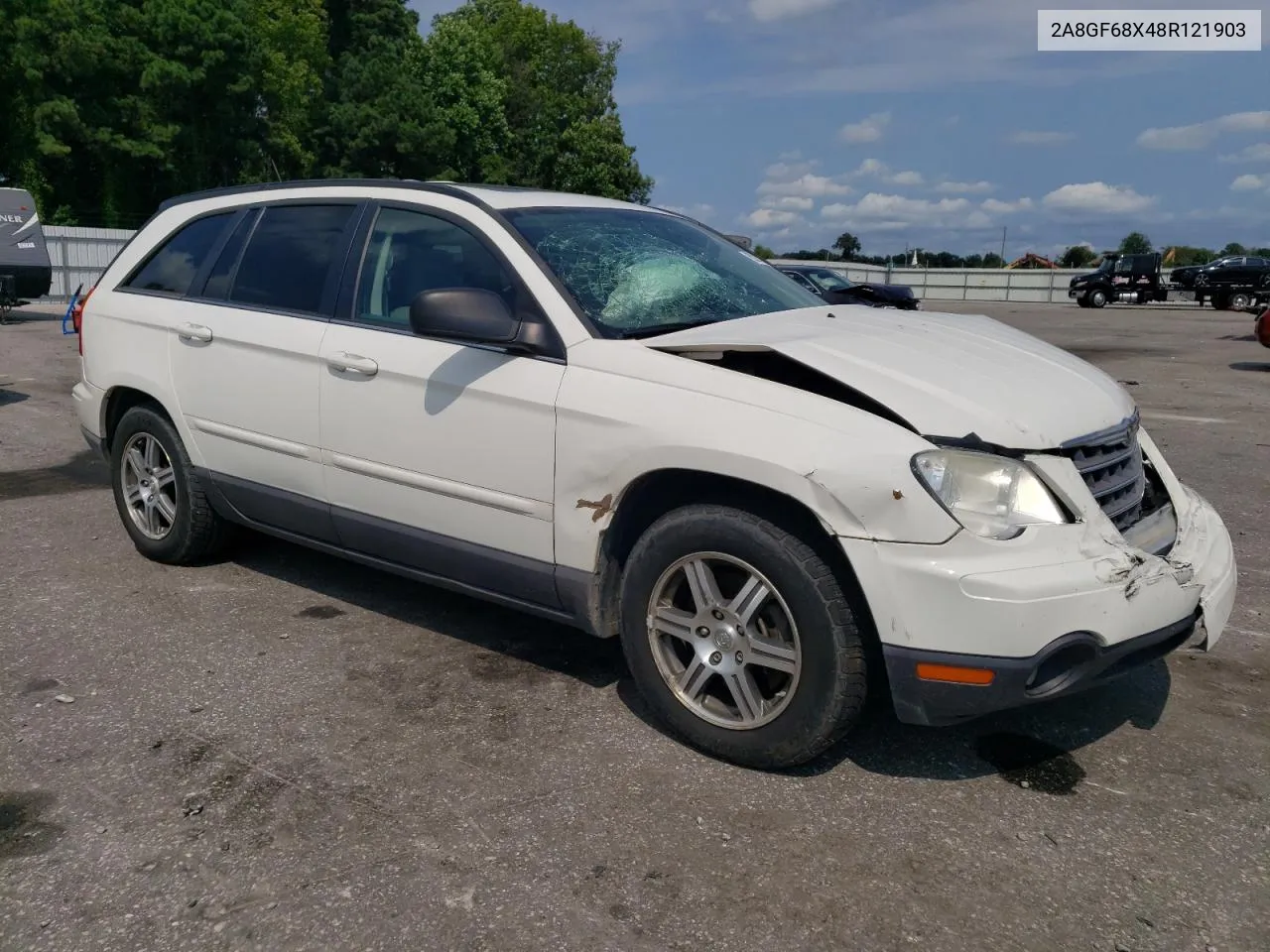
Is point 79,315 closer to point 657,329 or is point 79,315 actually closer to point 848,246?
point 657,329

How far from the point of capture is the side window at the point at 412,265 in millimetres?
3764

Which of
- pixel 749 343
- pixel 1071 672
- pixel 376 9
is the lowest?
pixel 1071 672

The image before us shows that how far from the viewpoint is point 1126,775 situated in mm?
3154

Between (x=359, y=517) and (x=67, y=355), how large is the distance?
12.7 meters

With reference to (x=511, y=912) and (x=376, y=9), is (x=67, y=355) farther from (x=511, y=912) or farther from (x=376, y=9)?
(x=376, y=9)

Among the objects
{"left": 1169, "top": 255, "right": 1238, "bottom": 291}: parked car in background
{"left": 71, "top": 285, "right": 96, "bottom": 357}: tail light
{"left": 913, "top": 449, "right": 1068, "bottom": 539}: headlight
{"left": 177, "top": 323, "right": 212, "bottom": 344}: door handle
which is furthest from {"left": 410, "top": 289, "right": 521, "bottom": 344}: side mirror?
{"left": 1169, "top": 255, "right": 1238, "bottom": 291}: parked car in background

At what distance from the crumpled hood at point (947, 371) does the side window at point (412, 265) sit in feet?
2.68

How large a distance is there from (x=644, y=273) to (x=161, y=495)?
265cm

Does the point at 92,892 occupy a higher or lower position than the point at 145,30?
lower

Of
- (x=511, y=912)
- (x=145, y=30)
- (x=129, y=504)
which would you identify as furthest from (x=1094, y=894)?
(x=145, y=30)

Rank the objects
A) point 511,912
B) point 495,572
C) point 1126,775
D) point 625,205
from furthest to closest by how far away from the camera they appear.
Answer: point 625,205
point 495,572
point 1126,775
point 511,912

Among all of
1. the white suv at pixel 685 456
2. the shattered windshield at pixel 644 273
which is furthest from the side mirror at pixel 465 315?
the shattered windshield at pixel 644 273

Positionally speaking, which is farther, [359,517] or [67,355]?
[67,355]

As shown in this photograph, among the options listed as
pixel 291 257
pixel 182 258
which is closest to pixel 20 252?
pixel 182 258
